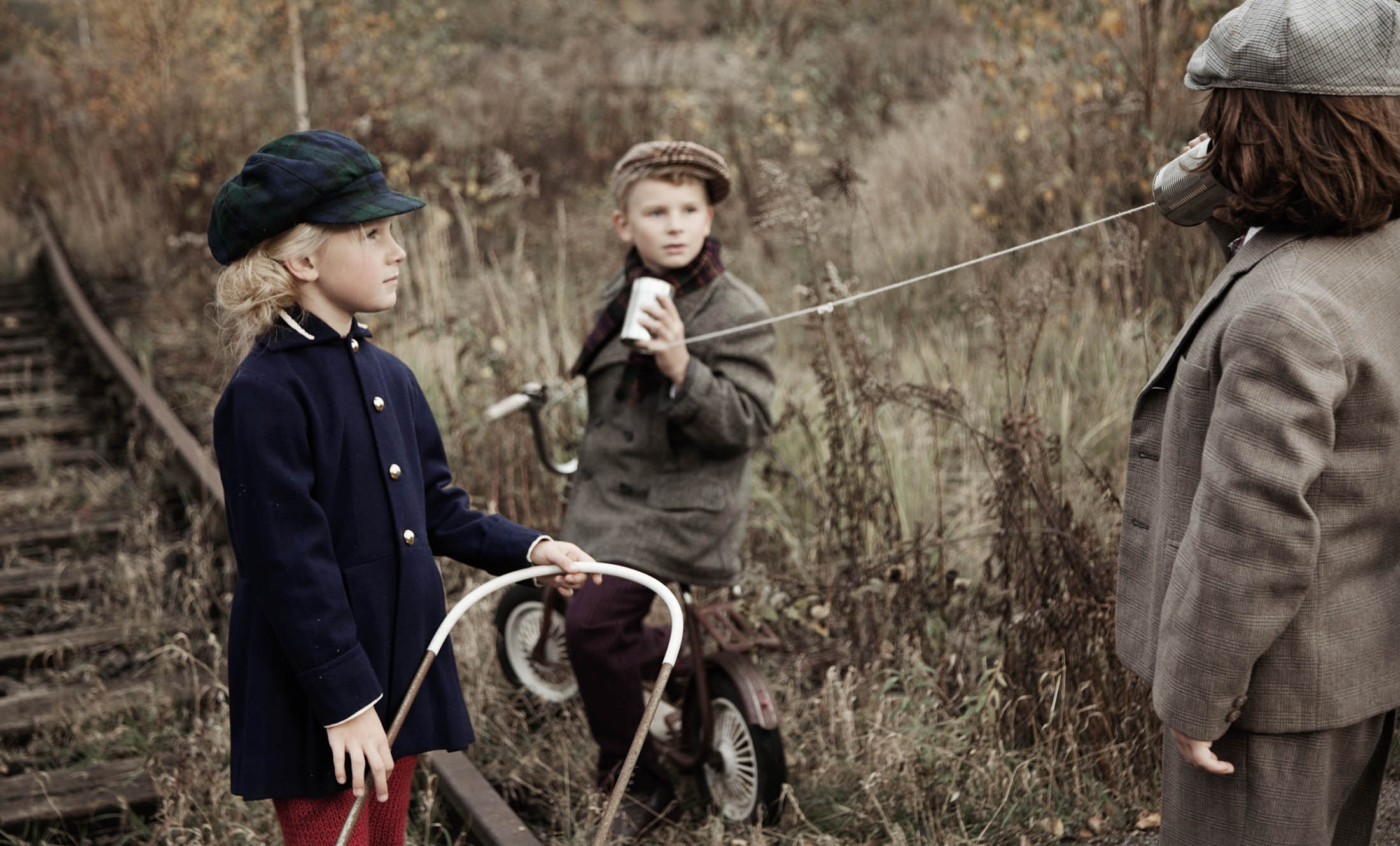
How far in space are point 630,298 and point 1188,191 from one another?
1.51m

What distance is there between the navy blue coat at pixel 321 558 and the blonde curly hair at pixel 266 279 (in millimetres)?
41

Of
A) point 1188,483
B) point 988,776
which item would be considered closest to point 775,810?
point 988,776

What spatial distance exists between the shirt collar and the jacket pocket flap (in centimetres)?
127

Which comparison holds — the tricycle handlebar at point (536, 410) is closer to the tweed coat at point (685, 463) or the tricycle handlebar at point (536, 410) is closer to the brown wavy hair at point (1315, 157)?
the tweed coat at point (685, 463)

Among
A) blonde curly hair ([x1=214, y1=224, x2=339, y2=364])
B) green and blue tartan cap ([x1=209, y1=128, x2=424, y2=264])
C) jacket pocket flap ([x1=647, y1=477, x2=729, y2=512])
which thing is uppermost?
green and blue tartan cap ([x1=209, y1=128, x2=424, y2=264])

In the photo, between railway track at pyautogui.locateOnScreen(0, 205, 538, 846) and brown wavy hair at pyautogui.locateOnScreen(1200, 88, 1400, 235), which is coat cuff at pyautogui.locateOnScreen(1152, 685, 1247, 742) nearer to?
brown wavy hair at pyautogui.locateOnScreen(1200, 88, 1400, 235)

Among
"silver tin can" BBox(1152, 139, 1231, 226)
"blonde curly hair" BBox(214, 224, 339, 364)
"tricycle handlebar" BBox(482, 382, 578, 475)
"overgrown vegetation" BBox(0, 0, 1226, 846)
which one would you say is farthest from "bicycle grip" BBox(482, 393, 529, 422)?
"silver tin can" BBox(1152, 139, 1231, 226)

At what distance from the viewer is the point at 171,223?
9.98m

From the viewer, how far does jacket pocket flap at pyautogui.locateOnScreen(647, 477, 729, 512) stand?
3334 millimetres

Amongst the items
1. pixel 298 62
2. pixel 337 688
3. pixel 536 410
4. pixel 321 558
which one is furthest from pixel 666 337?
pixel 298 62

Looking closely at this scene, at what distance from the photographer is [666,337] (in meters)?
3.05

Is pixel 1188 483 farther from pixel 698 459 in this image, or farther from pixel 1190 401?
pixel 698 459

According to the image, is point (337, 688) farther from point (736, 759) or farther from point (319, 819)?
point (736, 759)

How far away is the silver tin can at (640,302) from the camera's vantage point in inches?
120
